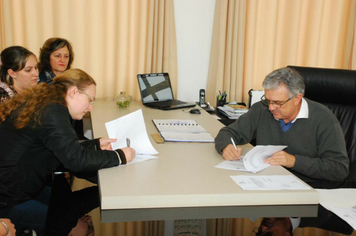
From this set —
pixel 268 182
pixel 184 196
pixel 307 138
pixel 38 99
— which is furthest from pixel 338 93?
pixel 38 99

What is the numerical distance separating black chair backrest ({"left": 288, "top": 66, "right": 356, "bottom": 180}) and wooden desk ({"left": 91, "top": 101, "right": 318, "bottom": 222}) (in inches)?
35.6

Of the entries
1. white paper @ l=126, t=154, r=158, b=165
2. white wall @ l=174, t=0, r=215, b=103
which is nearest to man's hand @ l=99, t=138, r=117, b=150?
white paper @ l=126, t=154, r=158, b=165

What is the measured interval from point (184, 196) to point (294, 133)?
92 centimetres

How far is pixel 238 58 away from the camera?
3.53 m

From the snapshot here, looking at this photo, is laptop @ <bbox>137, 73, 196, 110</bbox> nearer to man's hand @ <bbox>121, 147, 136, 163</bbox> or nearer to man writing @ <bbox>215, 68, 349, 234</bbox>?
man writing @ <bbox>215, 68, 349, 234</bbox>

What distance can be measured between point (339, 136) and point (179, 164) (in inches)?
33.4

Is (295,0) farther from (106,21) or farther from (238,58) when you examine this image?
(106,21)

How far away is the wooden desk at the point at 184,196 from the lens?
52.3 inches

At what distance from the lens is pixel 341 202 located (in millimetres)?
1492

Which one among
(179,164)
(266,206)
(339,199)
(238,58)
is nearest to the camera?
(266,206)

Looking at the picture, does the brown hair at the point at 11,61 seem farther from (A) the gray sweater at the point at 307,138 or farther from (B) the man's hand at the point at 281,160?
(B) the man's hand at the point at 281,160

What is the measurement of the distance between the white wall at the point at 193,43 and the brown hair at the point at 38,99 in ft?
6.14

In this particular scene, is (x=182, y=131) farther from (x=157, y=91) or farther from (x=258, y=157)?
(x=157, y=91)

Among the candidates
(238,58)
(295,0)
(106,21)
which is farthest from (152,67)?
(295,0)
